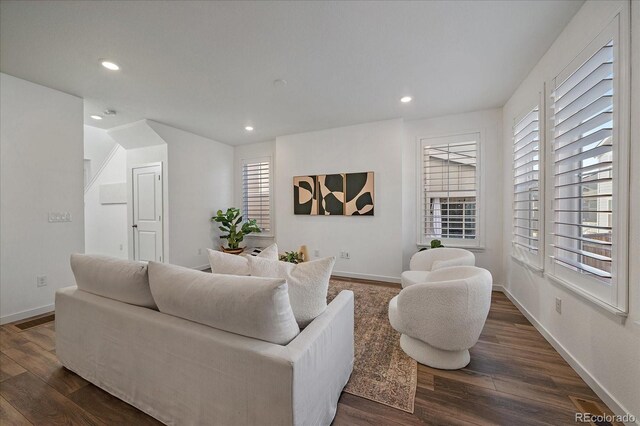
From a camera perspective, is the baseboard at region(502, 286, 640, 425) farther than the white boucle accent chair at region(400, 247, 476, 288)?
No

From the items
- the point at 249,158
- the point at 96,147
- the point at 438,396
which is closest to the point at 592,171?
the point at 438,396

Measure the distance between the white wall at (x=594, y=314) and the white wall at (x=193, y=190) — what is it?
16.4 ft

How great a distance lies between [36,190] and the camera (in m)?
2.74

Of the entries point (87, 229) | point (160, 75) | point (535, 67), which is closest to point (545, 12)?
point (535, 67)

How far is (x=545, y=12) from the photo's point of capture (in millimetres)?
1776

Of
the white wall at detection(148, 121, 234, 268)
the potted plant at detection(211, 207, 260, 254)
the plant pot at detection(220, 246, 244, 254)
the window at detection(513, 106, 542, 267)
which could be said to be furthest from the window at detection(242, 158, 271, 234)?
the window at detection(513, 106, 542, 267)

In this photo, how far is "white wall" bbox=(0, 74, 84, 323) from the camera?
8.35 feet

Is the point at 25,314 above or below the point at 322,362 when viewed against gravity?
below

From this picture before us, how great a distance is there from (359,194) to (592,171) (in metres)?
2.69

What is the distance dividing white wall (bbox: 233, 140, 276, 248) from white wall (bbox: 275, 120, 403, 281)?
1.31 feet

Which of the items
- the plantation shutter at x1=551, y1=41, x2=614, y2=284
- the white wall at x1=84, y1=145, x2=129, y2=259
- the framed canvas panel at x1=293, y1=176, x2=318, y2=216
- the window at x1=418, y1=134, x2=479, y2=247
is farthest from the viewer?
the white wall at x1=84, y1=145, x2=129, y2=259

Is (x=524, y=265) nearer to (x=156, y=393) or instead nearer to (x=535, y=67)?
(x=535, y=67)

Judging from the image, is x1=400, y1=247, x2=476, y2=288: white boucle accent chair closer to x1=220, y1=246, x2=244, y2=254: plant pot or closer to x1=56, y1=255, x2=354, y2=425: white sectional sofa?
x1=56, y1=255, x2=354, y2=425: white sectional sofa

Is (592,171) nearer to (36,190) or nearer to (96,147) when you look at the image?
(36,190)
